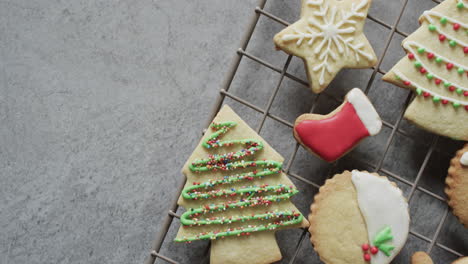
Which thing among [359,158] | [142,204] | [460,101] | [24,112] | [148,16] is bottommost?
[142,204]

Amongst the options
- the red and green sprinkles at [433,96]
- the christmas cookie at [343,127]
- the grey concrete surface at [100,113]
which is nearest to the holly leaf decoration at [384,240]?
the christmas cookie at [343,127]

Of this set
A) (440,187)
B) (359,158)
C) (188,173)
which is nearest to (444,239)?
(440,187)

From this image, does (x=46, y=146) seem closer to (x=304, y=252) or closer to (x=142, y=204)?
(x=142, y=204)

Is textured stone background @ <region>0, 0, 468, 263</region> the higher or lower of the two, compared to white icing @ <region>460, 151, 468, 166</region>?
lower

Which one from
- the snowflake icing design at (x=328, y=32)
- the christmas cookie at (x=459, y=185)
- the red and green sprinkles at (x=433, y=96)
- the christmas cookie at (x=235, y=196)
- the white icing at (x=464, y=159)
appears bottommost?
the christmas cookie at (x=235, y=196)

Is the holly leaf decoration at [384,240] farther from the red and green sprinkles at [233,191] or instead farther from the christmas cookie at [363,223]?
the red and green sprinkles at [233,191]

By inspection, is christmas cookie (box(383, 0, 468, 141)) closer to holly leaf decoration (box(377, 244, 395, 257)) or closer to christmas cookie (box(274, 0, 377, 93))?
christmas cookie (box(274, 0, 377, 93))

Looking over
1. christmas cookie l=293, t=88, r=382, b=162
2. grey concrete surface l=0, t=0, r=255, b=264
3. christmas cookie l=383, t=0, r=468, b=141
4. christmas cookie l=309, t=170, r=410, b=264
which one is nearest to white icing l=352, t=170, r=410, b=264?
christmas cookie l=309, t=170, r=410, b=264
